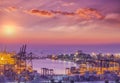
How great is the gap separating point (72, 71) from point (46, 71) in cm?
441

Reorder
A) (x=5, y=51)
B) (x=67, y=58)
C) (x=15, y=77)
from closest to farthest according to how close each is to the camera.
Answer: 1. (x=15, y=77)
2. (x=5, y=51)
3. (x=67, y=58)

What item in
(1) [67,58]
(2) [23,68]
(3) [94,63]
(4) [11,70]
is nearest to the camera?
(4) [11,70]

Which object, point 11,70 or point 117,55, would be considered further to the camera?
point 117,55

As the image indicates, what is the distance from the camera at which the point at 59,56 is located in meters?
107

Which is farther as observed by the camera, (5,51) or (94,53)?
(94,53)

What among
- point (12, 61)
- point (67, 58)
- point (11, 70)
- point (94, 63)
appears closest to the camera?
point (11, 70)

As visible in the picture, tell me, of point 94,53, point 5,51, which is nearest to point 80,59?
point 94,53

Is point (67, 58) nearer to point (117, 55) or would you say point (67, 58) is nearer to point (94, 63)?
point (117, 55)

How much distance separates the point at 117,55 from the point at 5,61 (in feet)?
113

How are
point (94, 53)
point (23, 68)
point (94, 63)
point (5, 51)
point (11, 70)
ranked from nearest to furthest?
1. point (11, 70)
2. point (23, 68)
3. point (5, 51)
4. point (94, 63)
5. point (94, 53)

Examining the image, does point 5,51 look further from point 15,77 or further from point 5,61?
point 15,77

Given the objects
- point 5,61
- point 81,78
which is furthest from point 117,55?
point 81,78

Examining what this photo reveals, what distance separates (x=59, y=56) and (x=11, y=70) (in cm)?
5584

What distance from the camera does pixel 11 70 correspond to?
2041 inches
